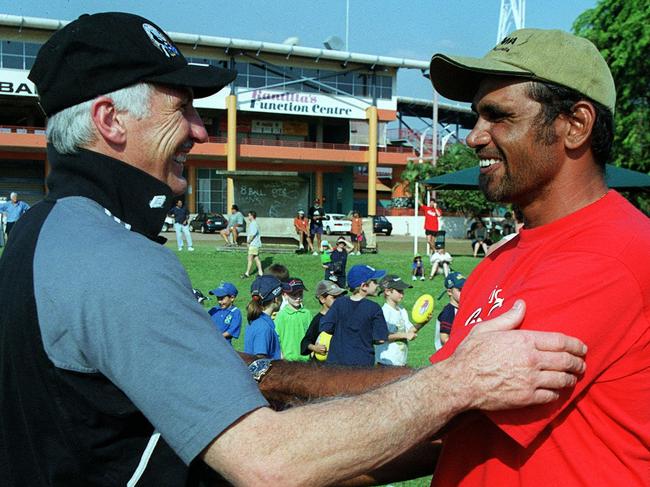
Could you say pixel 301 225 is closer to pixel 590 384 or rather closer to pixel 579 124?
pixel 579 124

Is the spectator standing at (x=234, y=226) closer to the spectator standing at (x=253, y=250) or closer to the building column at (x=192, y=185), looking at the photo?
the spectator standing at (x=253, y=250)

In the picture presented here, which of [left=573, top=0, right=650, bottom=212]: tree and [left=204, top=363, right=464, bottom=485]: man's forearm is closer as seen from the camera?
[left=204, top=363, right=464, bottom=485]: man's forearm

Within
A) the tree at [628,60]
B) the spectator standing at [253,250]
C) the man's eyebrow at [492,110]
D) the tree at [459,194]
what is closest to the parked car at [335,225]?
the tree at [459,194]

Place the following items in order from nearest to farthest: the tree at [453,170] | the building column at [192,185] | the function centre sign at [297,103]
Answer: the tree at [453,170] → the building column at [192,185] → the function centre sign at [297,103]

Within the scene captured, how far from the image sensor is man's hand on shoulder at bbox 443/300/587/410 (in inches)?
61.7

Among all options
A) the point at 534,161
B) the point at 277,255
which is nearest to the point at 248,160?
the point at 277,255

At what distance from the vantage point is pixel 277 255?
2261 centimetres

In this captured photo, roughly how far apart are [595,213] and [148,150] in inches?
49.2

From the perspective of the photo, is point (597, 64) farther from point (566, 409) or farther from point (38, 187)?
point (38, 187)

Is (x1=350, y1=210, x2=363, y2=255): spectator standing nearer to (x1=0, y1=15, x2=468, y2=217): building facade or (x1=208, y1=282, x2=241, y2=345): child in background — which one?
(x1=208, y1=282, x2=241, y2=345): child in background

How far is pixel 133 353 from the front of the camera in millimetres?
1437

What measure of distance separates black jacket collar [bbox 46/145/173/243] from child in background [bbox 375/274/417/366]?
19.0ft

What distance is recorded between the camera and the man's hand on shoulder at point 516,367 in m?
1.57

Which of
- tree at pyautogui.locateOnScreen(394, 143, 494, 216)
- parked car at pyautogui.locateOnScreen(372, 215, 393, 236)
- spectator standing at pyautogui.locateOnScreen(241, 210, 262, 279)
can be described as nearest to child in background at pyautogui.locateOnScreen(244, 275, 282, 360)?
Result: spectator standing at pyautogui.locateOnScreen(241, 210, 262, 279)
